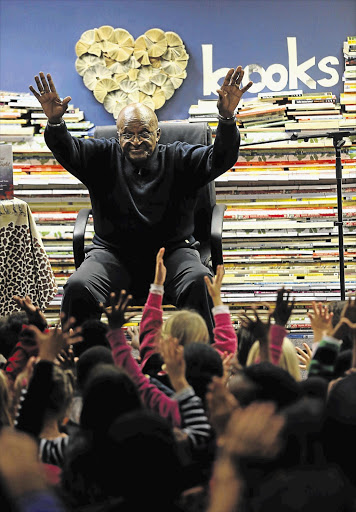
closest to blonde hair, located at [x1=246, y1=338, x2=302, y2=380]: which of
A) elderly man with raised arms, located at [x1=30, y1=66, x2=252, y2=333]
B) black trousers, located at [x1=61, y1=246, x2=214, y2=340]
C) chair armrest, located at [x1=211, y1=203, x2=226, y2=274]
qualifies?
black trousers, located at [x1=61, y1=246, x2=214, y2=340]

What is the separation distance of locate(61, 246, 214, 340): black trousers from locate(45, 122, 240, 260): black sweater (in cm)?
8

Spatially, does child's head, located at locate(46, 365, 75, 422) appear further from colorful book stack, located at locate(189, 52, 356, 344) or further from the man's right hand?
colorful book stack, located at locate(189, 52, 356, 344)

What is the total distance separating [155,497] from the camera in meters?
1.15

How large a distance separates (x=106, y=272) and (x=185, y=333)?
3.39ft

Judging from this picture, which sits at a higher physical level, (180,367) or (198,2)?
(198,2)

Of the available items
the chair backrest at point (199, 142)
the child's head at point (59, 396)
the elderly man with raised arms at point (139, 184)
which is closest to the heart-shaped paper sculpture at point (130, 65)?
the chair backrest at point (199, 142)

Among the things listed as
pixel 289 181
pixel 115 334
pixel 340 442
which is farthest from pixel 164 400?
pixel 289 181

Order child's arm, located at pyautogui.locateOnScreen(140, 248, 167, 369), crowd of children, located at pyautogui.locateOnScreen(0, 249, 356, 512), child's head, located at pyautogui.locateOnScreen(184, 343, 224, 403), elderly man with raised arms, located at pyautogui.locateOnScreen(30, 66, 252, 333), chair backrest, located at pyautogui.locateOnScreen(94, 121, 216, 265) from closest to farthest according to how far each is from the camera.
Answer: crowd of children, located at pyautogui.locateOnScreen(0, 249, 356, 512)
child's head, located at pyautogui.locateOnScreen(184, 343, 224, 403)
child's arm, located at pyautogui.locateOnScreen(140, 248, 167, 369)
elderly man with raised arms, located at pyautogui.locateOnScreen(30, 66, 252, 333)
chair backrest, located at pyautogui.locateOnScreen(94, 121, 216, 265)

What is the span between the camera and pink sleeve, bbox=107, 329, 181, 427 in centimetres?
136

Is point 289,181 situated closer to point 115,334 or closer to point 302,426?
point 115,334

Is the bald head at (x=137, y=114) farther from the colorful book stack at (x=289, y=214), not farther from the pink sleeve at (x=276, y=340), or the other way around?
the pink sleeve at (x=276, y=340)

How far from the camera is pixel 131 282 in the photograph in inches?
111

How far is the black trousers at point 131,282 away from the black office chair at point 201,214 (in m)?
0.08

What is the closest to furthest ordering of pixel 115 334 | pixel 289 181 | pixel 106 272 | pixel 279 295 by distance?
pixel 115 334 < pixel 279 295 < pixel 106 272 < pixel 289 181
